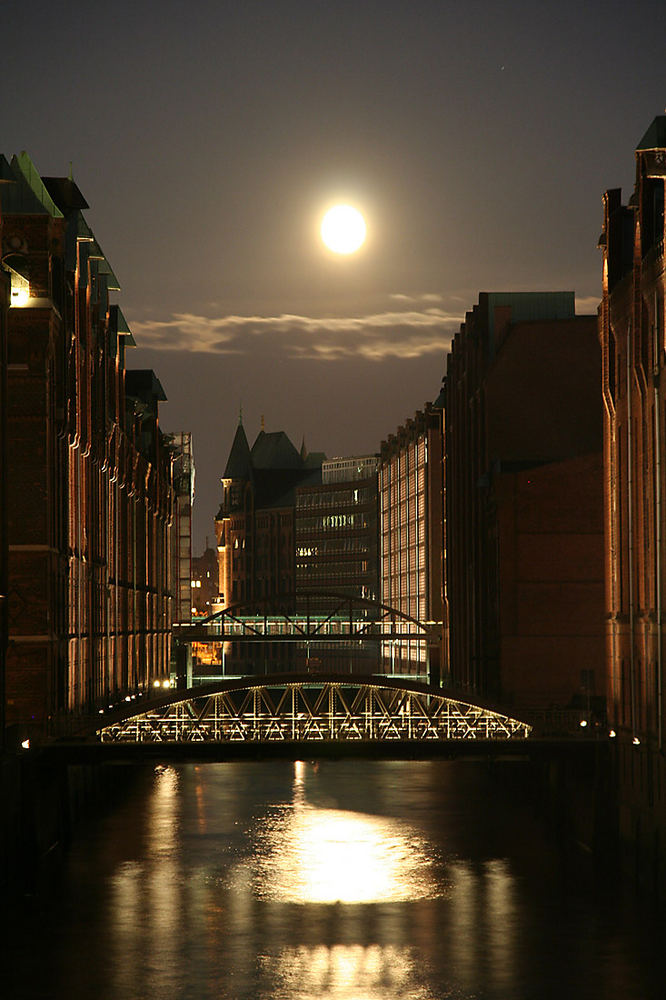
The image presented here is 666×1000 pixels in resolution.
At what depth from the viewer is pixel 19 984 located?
134 ft

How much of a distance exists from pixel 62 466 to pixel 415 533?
86.8 metres

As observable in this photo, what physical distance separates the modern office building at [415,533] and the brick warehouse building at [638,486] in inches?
2500

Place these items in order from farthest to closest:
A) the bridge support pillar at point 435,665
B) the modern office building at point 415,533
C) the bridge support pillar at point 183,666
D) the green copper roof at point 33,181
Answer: the bridge support pillar at point 183,666 → the modern office building at point 415,533 → the bridge support pillar at point 435,665 → the green copper roof at point 33,181

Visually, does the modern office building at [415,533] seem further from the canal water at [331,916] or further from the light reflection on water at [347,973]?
the light reflection on water at [347,973]

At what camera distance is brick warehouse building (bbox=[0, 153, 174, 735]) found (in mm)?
62562

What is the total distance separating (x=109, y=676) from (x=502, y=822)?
27.4 meters

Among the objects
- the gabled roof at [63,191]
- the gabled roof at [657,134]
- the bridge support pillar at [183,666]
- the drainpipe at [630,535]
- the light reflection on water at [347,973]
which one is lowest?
the light reflection on water at [347,973]

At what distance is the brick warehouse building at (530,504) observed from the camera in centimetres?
8238

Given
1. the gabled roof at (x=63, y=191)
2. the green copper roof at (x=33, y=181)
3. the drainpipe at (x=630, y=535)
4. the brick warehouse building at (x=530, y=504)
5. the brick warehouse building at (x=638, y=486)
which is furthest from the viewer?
the brick warehouse building at (x=530, y=504)

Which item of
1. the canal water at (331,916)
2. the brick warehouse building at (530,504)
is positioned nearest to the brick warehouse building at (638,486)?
the canal water at (331,916)

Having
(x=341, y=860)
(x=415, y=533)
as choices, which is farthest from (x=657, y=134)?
(x=415, y=533)

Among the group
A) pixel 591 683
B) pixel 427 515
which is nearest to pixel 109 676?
pixel 591 683

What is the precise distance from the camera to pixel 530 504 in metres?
83.1

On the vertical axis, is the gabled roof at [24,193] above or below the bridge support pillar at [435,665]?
above
